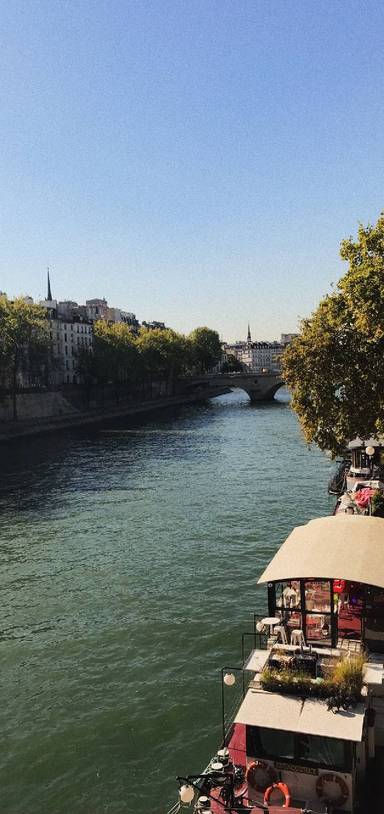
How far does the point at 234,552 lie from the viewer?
32.0m

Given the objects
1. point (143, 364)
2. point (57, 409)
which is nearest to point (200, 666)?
point (57, 409)

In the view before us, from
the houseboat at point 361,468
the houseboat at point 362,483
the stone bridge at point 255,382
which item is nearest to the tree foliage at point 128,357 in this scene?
the stone bridge at point 255,382

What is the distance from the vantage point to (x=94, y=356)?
385 feet

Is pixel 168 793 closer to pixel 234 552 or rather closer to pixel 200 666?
pixel 200 666

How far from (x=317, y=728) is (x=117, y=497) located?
3634 centimetres

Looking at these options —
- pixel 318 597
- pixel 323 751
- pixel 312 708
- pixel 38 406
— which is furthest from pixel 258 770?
pixel 38 406

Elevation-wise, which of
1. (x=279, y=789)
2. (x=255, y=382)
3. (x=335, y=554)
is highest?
(x=255, y=382)

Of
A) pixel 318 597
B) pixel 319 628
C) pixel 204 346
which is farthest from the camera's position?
pixel 204 346

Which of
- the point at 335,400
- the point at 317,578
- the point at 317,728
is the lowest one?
the point at 317,728

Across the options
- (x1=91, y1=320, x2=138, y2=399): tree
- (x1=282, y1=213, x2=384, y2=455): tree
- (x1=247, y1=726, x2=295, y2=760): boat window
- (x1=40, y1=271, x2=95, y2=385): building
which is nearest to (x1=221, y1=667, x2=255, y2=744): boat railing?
(x1=247, y1=726, x2=295, y2=760): boat window

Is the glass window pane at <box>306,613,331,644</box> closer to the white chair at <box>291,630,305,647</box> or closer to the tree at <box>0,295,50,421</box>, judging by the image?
the white chair at <box>291,630,305,647</box>

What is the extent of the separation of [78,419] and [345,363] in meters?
75.4

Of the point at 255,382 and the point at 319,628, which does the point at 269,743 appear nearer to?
→ the point at 319,628

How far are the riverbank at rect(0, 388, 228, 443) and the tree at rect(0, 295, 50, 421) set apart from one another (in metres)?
4.03
